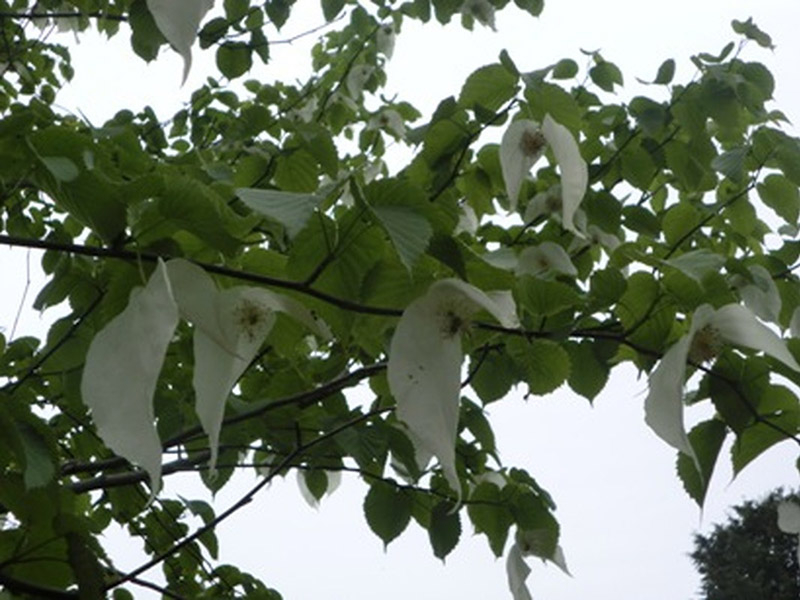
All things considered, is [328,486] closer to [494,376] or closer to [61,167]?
[494,376]

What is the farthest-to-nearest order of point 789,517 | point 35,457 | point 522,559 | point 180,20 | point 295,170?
1. point 295,170
2. point 522,559
3. point 789,517
4. point 35,457
5. point 180,20

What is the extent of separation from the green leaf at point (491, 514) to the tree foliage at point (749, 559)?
39.6 ft

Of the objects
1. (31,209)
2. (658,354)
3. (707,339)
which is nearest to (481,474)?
(658,354)

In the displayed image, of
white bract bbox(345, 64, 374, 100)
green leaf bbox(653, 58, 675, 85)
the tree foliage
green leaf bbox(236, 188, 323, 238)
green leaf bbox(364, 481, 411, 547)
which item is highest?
the tree foliage

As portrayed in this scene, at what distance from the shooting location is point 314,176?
1.30m

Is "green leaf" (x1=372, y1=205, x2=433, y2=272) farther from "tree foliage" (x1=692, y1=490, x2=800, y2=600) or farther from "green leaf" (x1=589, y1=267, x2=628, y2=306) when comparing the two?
"tree foliage" (x1=692, y1=490, x2=800, y2=600)

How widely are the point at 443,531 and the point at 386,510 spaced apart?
0.22 feet

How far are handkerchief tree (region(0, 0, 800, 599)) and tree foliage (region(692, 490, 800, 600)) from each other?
38.9 ft

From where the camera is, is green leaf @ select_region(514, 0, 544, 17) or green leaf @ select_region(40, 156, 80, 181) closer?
green leaf @ select_region(40, 156, 80, 181)

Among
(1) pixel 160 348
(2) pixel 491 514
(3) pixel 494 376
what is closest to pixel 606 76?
(3) pixel 494 376

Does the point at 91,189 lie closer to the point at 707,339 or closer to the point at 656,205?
the point at 707,339

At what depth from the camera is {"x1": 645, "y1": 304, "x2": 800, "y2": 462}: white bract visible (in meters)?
0.65

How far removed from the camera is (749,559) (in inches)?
523

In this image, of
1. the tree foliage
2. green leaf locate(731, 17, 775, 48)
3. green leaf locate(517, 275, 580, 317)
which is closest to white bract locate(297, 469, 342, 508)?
green leaf locate(517, 275, 580, 317)
